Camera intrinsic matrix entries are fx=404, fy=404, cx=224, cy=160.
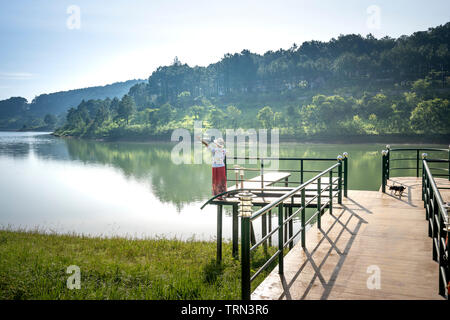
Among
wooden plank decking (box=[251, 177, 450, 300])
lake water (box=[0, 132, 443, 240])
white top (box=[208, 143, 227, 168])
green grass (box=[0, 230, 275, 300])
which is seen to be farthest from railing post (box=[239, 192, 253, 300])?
lake water (box=[0, 132, 443, 240])

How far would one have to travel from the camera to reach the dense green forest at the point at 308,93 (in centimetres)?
7362

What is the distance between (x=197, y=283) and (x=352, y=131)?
6376 cm

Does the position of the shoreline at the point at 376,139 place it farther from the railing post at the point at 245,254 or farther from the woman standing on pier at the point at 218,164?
the railing post at the point at 245,254

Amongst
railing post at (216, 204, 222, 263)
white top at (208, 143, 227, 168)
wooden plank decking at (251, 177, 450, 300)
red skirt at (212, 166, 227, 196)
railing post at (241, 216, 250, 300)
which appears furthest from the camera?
railing post at (216, 204, 222, 263)

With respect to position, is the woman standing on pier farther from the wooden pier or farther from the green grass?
the green grass

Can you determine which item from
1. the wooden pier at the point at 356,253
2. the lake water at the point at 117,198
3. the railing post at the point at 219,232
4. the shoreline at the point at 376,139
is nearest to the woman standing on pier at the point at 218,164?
the wooden pier at the point at 356,253

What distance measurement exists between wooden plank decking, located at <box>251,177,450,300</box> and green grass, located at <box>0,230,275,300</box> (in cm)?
172

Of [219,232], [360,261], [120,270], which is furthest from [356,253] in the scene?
→ [120,270]

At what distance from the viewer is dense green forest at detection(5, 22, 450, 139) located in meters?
73.6

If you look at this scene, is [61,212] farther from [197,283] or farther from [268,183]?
[197,283]

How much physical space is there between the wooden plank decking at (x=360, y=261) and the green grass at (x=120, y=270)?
1715mm

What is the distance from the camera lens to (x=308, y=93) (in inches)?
4043

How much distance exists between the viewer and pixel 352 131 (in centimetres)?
6694
